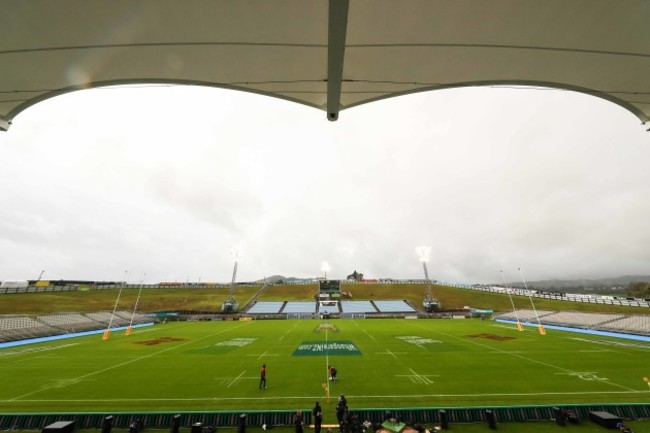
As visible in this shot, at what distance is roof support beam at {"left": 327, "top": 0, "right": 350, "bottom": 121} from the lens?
148 inches

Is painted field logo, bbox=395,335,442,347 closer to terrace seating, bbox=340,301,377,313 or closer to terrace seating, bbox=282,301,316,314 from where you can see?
terrace seating, bbox=340,301,377,313

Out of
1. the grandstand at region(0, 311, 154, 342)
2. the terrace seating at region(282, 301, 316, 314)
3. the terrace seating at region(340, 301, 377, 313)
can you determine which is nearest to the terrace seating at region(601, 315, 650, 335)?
the terrace seating at region(340, 301, 377, 313)

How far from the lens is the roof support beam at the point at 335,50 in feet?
12.3

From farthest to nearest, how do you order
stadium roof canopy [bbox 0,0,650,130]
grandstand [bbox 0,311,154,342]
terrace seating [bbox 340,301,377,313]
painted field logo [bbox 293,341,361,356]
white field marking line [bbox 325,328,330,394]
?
terrace seating [bbox 340,301,377,313]
grandstand [bbox 0,311,154,342]
painted field logo [bbox 293,341,361,356]
white field marking line [bbox 325,328,330,394]
stadium roof canopy [bbox 0,0,650,130]

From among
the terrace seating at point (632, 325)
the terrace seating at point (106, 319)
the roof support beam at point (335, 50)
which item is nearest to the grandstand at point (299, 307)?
the terrace seating at point (106, 319)

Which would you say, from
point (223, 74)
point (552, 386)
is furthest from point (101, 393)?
point (552, 386)

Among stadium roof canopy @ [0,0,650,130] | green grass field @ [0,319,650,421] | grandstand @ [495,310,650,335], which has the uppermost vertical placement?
stadium roof canopy @ [0,0,650,130]

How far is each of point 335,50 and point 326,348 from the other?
29.1m

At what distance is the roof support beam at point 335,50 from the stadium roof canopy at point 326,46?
2cm

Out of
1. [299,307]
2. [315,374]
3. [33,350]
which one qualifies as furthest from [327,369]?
[299,307]

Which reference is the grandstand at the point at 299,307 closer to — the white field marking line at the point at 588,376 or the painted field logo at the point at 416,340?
the painted field logo at the point at 416,340

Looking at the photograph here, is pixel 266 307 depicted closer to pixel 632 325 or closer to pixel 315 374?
pixel 315 374

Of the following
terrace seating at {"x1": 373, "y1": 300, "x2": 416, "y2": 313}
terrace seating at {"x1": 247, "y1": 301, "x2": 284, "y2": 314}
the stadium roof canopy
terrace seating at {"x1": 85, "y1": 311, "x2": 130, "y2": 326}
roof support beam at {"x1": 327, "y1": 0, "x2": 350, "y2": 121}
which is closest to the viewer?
roof support beam at {"x1": 327, "y1": 0, "x2": 350, "y2": 121}

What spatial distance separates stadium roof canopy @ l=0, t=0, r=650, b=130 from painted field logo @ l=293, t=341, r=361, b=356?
996 inches
